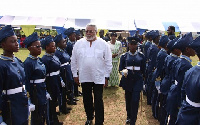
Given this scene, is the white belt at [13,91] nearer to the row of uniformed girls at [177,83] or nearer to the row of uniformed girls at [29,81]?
the row of uniformed girls at [29,81]

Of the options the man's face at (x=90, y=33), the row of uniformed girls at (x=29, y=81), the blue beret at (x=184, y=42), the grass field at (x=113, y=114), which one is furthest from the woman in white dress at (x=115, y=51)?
the blue beret at (x=184, y=42)

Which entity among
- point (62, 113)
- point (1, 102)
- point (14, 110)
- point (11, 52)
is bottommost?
point (62, 113)

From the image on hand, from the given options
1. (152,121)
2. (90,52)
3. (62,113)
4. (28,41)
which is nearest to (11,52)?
(28,41)

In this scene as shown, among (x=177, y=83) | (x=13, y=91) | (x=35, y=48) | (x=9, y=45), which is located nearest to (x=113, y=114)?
(x=177, y=83)

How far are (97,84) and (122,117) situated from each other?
179cm

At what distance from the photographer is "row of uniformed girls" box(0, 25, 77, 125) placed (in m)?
3.08

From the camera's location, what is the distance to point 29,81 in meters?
3.98

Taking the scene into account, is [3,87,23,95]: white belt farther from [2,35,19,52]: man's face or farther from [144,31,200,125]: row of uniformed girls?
[144,31,200,125]: row of uniformed girls

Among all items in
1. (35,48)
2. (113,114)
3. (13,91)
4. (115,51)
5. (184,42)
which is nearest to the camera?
(13,91)

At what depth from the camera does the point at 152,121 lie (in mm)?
5836

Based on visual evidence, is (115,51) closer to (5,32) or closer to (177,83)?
(177,83)

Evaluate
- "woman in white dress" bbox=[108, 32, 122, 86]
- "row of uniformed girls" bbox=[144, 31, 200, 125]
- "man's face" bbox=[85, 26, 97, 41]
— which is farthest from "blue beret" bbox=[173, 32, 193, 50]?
"woman in white dress" bbox=[108, 32, 122, 86]

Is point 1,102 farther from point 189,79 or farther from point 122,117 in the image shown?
point 122,117

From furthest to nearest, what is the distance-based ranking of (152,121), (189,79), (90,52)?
(152,121) → (90,52) → (189,79)
